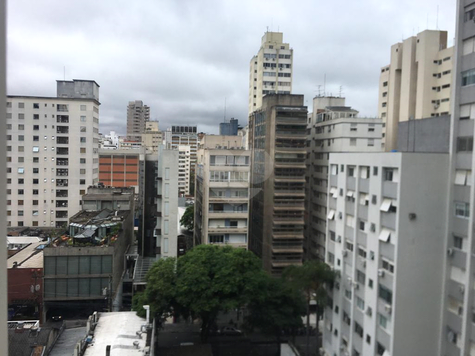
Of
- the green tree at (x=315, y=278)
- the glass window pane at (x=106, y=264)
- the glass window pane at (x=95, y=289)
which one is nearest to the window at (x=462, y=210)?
the green tree at (x=315, y=278)

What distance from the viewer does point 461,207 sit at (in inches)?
238

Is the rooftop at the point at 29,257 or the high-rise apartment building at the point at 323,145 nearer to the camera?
the rooftop at the point at 29,257

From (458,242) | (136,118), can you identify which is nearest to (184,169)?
(458,242)

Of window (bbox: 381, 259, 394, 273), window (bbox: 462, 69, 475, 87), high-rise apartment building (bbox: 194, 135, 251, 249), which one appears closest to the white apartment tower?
high-rise apartment building (bbox: 194, 135, 251, 249)

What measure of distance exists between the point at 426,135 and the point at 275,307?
466 centimetres

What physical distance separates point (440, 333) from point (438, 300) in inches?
20.2

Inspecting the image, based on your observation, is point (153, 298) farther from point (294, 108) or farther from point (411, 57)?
point (411, 57)

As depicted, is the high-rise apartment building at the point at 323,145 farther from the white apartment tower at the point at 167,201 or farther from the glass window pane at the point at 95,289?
the glass window pane at the point at 95,289

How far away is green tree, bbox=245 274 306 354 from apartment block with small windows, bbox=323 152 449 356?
1589 millimetres

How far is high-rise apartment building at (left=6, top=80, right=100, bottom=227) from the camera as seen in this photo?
1845 cm

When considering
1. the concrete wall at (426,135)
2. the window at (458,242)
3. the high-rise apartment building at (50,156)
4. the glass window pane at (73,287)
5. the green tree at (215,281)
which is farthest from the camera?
the high-rise apartment building at (50,156)

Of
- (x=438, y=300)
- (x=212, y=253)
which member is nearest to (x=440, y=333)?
(x=438, y=300)

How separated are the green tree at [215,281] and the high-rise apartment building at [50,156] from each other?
12391 millimetres

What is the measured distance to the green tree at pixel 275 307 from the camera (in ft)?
28.3
